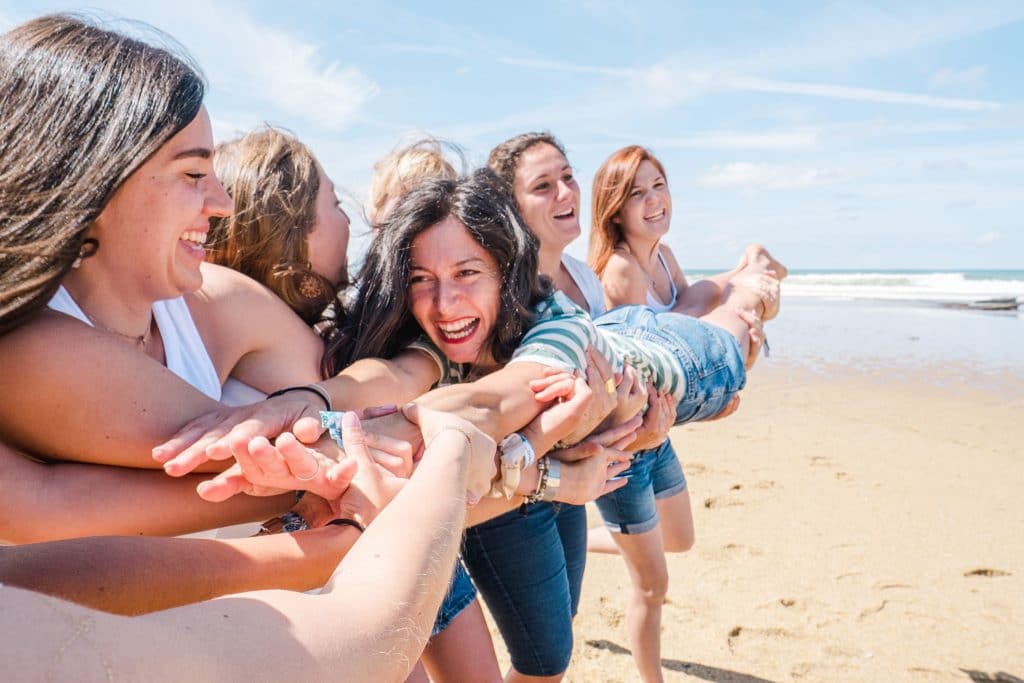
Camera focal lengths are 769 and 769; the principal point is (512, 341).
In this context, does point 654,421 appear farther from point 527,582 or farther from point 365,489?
point 365,489

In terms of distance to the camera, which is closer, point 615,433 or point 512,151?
point 615,433

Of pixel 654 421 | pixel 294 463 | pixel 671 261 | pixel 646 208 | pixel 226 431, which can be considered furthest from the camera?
pixel 671 261

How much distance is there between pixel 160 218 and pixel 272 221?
2.31 feet

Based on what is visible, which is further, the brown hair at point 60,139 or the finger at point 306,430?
the finger at point 306,430

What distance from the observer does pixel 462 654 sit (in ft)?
7.58

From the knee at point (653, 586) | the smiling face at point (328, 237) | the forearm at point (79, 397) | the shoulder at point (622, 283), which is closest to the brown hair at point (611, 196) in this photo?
the shoulder at point (622, 283)

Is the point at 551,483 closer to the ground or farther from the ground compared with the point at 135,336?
closer to the ground

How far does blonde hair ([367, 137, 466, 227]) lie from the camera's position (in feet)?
10.6

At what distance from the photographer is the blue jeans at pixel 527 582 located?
8.66ft

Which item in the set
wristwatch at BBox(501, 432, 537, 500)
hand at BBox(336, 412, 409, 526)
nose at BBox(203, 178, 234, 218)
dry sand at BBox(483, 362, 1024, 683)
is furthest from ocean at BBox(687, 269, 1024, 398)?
nose at BBox(203, 178, 234, 218)

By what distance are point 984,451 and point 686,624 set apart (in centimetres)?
424

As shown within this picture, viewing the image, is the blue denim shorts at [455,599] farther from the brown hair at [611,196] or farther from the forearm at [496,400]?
the brown hair at [611,196]

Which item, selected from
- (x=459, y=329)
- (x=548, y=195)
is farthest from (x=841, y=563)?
(x=459, y=329)

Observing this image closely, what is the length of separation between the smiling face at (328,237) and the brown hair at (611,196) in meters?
2.21
